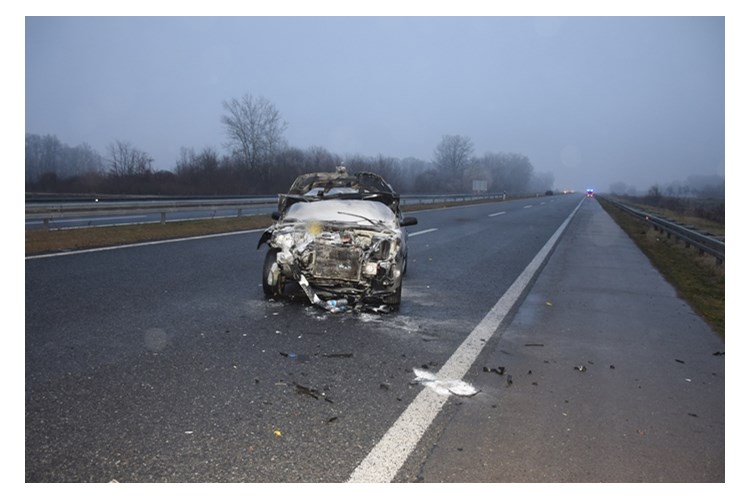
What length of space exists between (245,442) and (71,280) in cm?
574

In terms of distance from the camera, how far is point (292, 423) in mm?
3141

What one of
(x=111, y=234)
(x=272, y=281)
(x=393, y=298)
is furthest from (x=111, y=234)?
(x=393, y=298)

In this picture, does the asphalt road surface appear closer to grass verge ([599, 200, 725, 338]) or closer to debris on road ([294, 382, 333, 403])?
debris on road ([294, 382, 333, 403])

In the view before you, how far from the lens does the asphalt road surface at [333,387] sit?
8.94ft

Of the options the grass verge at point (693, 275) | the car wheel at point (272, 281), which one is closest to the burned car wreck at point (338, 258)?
the car wheel at point (272, 281)

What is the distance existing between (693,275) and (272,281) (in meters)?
8.56

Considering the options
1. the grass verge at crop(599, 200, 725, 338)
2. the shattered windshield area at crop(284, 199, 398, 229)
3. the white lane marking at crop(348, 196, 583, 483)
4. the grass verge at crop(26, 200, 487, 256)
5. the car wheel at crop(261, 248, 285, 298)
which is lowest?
the white lane marking at crop(348, 196, 583, 483)

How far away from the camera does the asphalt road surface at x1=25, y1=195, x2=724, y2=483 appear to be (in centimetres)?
272

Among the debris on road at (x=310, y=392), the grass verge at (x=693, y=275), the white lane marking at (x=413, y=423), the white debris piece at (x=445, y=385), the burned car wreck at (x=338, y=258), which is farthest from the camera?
the grass verge at (x=693, y=275)

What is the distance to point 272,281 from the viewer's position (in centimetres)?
645

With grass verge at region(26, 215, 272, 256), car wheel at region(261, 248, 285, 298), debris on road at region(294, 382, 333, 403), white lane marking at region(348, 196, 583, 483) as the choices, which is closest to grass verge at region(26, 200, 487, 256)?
grass verge at region(26, 215, 272, 256)

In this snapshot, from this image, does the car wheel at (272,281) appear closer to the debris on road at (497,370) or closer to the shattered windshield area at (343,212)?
the shattered windshield area at (343,212)

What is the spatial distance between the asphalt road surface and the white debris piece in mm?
61

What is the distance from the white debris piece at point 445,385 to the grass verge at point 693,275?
364cm
